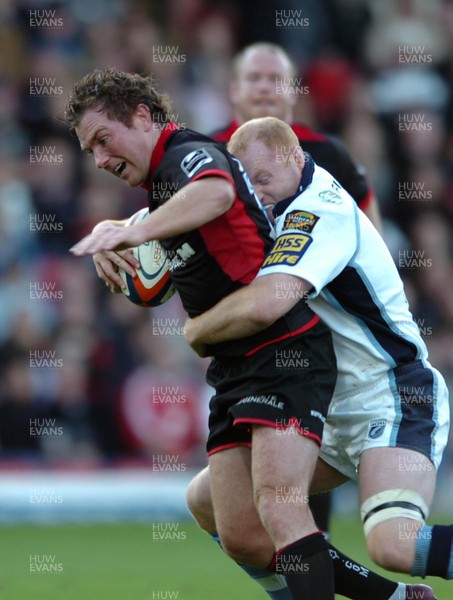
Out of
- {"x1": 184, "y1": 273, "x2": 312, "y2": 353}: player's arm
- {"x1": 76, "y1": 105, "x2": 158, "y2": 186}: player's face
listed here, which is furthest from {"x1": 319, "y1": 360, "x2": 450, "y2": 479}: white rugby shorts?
{"x1": 76, "y1": 105, "x2": 158, "y2": 186}: player's face

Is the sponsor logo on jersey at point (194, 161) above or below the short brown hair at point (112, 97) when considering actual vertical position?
below

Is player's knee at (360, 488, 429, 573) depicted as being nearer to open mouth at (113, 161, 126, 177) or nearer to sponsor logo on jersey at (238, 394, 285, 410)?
sponsor logo on jersey at (238, 394, 285, 410)

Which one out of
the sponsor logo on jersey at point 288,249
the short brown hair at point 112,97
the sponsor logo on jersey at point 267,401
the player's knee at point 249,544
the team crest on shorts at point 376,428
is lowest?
the player's knee at point 249,544

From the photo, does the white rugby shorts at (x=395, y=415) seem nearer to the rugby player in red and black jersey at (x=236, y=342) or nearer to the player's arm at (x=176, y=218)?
the rugby player in red and black jersey at (x=236, y=342)

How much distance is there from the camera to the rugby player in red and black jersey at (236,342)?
474 centimetres

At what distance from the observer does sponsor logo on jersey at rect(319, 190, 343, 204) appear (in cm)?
509

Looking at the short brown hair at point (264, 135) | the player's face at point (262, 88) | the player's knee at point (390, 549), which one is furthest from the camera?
the player's face at point (262, 88)

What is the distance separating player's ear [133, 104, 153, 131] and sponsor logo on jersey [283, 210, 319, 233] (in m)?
0.68

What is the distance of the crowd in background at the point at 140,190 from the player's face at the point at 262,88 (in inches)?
146

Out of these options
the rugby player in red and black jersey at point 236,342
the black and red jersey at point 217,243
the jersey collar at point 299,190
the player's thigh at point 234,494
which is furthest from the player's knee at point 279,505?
the jersey collar at point 299,190

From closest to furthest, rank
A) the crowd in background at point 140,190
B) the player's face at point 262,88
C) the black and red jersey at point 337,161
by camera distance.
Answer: the black and red jersey at point 337,161, the player's face at point 262,88, the crowd in background at point 140,190

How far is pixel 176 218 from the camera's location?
15.1 ft

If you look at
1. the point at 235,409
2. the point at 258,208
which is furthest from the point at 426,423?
the point at 258,208

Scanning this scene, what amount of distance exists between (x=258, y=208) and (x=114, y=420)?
576 cm
